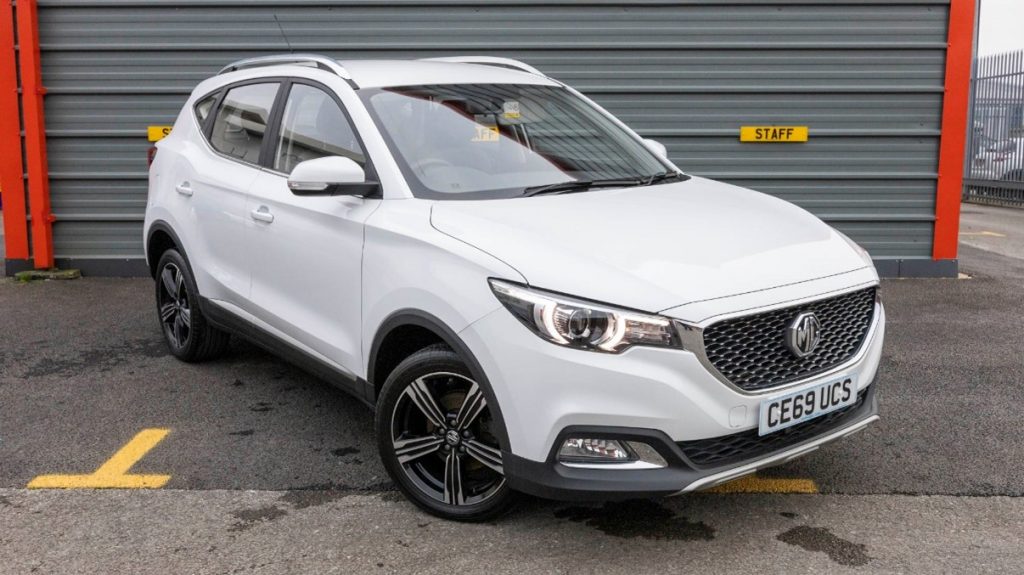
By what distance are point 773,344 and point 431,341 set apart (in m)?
1.24

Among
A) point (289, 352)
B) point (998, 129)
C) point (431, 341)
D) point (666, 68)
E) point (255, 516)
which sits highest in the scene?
point (666, 68)

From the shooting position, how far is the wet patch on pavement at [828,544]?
3.39 meters

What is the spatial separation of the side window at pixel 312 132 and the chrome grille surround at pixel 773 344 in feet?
5.54

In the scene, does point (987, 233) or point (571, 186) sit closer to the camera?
point (571, 186)

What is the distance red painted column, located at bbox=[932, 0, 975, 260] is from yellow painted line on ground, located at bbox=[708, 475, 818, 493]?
5292mm

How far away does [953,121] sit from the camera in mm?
8430

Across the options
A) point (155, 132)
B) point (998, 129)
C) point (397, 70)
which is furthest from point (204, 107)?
point (998, 129)

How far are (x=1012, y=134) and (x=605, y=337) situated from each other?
Answer: 49.5ft

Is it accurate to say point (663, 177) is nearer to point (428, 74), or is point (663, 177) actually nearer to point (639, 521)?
point (428, 74)

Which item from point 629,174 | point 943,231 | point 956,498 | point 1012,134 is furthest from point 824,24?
point 1012,134

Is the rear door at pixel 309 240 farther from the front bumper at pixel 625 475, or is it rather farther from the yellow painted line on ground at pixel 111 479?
the front bumper at pixel 625 475

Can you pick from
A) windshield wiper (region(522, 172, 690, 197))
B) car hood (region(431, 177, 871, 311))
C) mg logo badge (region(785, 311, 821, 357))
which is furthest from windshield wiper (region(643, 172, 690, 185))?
mg logo badge (region(785, 311, 821, 357))

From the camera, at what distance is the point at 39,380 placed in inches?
→ 220

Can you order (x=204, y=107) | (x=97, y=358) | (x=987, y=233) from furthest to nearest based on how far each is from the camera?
(x=987, y=233), (x=97, y=358), (x=204, y=107)
